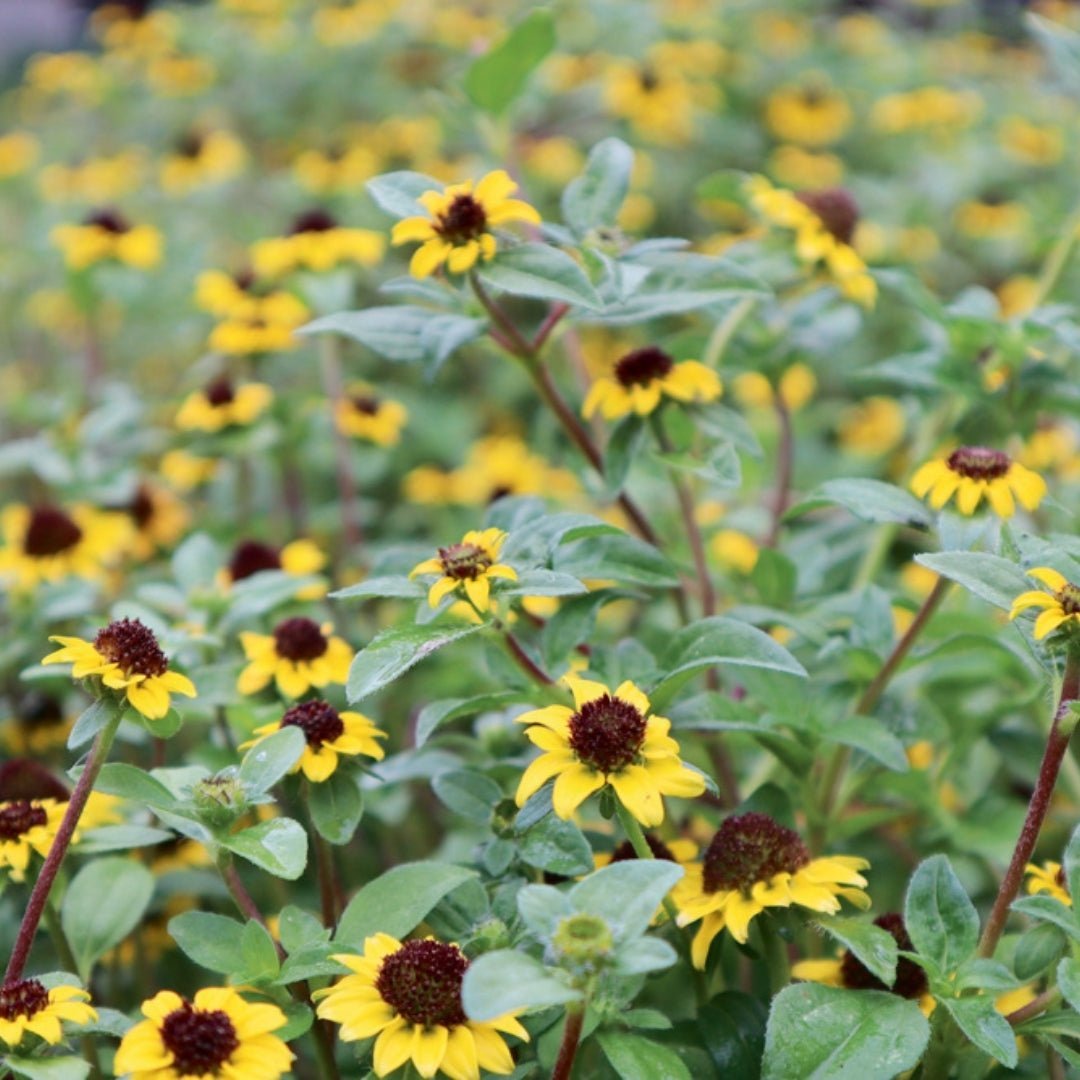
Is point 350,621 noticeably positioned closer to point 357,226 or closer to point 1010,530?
point 1010,530

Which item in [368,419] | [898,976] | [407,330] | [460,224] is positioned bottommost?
[368,419]

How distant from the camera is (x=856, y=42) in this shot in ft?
9.82

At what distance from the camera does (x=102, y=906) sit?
2.78ft

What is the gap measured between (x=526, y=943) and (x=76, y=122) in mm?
2650

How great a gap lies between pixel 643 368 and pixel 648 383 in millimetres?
11

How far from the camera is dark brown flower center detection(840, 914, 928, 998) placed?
29.7 inches

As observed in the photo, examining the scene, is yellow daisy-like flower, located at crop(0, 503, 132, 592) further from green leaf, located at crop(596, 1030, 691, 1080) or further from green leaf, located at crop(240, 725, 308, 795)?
green leaf, located at crop(596, 1030, 691, 1080)

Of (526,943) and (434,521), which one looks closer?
(526,943)

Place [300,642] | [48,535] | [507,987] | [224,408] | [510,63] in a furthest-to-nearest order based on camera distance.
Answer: [224,408] < [48,535] < [510,63] < [300,642] < [507,987]

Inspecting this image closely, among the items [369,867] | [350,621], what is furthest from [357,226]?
[369,867]

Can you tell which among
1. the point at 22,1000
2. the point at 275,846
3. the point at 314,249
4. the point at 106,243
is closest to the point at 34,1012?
the point at 22,1000

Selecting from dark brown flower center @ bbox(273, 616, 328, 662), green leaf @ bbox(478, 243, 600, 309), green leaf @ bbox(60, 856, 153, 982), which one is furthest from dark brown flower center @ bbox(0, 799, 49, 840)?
green leaf @ bbox(478, 243, 600, 309)

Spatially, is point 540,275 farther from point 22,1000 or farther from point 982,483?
point 22,1000

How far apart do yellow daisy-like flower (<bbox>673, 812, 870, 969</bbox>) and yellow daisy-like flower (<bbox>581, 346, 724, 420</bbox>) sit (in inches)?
12.1
